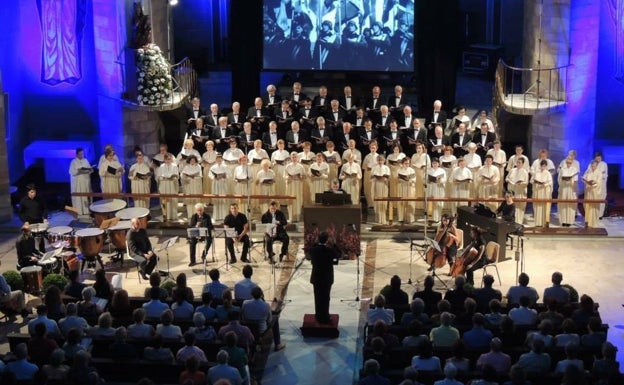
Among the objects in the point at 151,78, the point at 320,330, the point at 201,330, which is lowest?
the point at 320,330

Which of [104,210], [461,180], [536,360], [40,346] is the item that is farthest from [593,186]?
[40,346]

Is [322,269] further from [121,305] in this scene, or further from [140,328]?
[140,328]

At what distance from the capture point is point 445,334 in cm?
1273

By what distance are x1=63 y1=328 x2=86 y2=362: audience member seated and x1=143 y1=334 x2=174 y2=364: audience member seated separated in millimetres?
742

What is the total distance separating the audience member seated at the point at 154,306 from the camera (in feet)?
45.1

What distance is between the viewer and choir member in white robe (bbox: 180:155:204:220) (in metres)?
21.1

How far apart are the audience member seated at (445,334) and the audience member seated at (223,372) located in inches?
98.5

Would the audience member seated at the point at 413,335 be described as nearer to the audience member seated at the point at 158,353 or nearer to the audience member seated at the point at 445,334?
the audience member seated at the point at 445,334

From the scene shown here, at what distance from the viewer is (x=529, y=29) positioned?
23.6 metres

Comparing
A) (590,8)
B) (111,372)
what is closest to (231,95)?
(590,8)

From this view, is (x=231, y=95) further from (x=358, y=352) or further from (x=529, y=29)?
(x=358, y=352)

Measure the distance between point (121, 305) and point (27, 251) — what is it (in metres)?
4.14

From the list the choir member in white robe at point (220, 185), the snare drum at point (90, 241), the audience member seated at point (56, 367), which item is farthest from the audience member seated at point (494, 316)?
the choir member in white robe at point (220, 185)

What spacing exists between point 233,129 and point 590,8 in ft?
24.7
